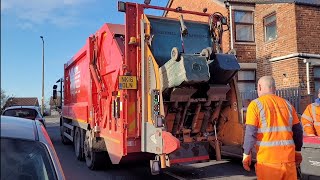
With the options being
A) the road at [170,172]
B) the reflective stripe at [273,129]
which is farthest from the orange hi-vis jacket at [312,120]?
the reflective stripe at [273,129]

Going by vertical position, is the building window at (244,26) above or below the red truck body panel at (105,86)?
above

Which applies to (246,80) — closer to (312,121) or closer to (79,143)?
(79,143)

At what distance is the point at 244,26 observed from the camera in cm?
1684

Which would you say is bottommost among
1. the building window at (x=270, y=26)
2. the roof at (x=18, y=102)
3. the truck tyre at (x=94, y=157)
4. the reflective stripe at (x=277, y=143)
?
the truck tyre at (x=94, y=157)

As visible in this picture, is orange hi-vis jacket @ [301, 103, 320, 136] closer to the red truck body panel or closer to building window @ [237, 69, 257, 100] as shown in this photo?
the red truck body panel

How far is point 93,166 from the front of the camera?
8312mm

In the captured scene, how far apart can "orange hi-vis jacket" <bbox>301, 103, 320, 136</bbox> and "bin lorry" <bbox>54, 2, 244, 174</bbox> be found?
1.07 m

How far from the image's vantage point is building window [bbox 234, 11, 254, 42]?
16703 millimetres

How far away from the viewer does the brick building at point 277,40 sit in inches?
565

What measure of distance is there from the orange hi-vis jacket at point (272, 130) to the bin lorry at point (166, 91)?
1.54m

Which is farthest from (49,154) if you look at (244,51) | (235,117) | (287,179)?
(244,51)

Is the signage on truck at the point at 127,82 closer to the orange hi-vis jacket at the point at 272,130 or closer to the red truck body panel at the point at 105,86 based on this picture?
the red truck body panel at the point at 105,86

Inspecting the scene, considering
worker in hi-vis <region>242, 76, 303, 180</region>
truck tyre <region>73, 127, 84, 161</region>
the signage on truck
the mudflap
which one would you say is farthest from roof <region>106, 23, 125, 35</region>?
worker in hi-vis <region>242, 76, 303, 180</region>

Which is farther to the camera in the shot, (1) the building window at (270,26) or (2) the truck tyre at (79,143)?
(1) the building window at (270,26)
